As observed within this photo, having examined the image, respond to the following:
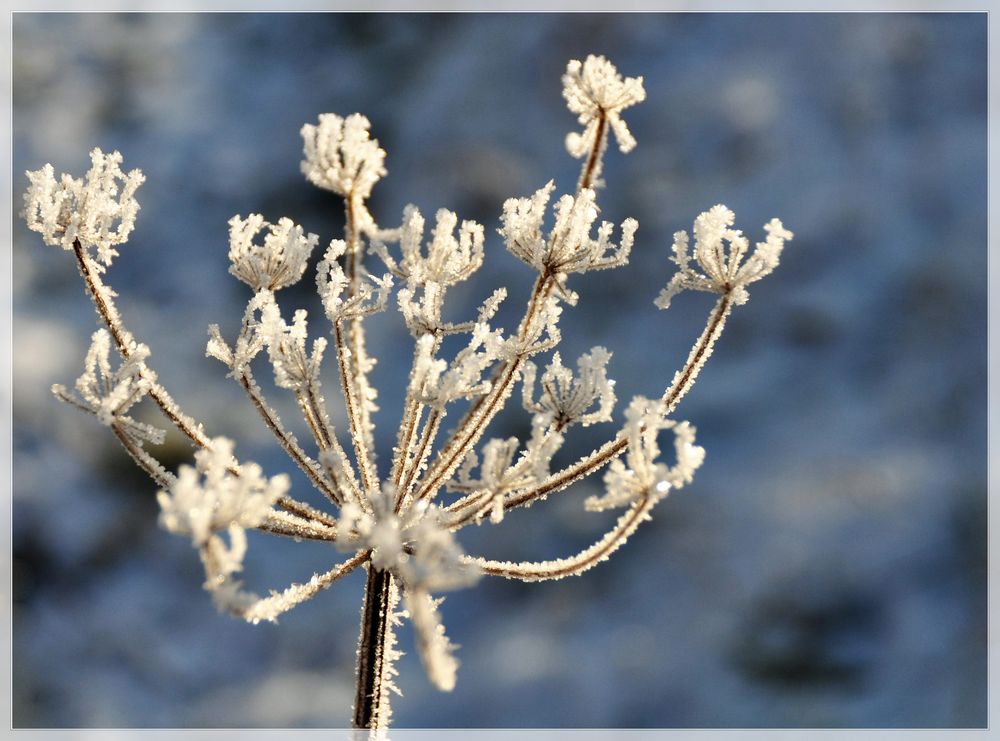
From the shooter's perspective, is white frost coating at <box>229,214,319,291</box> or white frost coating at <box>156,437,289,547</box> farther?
white frost coating at <box>229,214,319,291</box>

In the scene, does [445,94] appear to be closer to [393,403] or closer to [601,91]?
[393,403]

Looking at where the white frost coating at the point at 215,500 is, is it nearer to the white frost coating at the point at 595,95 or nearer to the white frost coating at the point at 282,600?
the white frost coating at the point at 282,600

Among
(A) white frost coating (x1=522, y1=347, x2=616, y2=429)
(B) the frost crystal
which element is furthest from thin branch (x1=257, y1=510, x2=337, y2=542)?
(B) the frost crystal

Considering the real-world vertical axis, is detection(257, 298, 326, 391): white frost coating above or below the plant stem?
above

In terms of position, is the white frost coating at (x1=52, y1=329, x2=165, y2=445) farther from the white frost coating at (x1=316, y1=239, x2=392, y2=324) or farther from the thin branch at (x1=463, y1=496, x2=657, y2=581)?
the thin branch at (x1=463, y1=496, x2=657, y2=581)

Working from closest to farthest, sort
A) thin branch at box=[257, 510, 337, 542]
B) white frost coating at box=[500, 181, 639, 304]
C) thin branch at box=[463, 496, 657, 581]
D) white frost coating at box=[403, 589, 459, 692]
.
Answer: white frost coating at box=[403, 589, 459, 692] → thin branch at box=[463, 496, 657, 581] → thin branch at box=[257, 510, 337, 542] → white frost coating at box=[500, 181, 639, 304]

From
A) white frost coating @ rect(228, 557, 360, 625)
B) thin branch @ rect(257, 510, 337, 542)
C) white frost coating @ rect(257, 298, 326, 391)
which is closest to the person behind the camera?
white frost coating @ rect(228, 557, 360, 625)

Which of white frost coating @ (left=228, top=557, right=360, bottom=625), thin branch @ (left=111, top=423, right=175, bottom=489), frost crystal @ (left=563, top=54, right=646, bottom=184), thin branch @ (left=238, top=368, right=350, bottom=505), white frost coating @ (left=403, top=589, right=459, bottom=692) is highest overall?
frost crystal @ (left=563, top=54, right=646, bottom=184)
